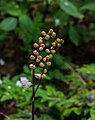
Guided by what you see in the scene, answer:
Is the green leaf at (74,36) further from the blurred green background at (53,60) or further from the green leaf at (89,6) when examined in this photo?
the green leaf at (89,6)

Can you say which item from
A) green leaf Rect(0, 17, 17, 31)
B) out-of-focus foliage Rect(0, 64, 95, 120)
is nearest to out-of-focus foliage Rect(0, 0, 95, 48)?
green leaf Rect(0, 17, 17, 31)

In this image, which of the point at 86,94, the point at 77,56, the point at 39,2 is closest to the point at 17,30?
the point at 39,2

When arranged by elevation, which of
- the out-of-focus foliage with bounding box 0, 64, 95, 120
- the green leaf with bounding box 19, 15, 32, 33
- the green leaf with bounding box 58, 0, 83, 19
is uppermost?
the green leaf with bounding box 58, 0, 83, 19

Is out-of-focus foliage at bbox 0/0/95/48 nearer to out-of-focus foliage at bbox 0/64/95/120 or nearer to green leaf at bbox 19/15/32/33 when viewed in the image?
green leaf at bbox 19/15/32/33

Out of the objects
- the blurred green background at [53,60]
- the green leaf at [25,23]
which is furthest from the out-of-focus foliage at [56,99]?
the green leaf at [25,23]

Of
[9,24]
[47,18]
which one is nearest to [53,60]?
[9,24]

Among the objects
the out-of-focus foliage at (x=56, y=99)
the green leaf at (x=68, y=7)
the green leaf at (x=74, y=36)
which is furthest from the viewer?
the green leaf at (x=74, y=36)

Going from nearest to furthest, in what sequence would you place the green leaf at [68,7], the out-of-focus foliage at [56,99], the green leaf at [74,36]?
the out-of-focus foliage at [56,99] → the green leaf at [68,7] → the green leaf at [74,36]

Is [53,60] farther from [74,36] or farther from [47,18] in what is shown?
[47,18]

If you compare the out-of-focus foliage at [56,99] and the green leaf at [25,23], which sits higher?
the green leaf at [25,23]
